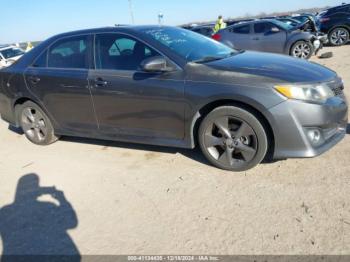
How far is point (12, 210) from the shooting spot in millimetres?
3703

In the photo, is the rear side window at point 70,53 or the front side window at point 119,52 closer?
the front side window at point 119,52

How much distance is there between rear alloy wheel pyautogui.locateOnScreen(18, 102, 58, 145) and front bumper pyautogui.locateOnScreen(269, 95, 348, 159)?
11.1ft

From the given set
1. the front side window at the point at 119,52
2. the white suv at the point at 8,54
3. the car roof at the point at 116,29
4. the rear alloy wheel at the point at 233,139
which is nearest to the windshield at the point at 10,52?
the white suv at the point at 8,54

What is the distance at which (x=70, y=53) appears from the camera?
477cm

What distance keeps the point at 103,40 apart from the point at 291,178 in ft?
9.20

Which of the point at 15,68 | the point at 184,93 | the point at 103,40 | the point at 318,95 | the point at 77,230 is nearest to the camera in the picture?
the point at 77,230

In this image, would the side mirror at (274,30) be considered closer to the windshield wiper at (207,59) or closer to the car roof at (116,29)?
the car roof at (116,29)

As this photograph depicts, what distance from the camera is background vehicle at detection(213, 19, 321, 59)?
38.6ft

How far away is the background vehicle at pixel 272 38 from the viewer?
11.8 m

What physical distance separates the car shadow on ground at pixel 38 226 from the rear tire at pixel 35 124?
130 centimetres

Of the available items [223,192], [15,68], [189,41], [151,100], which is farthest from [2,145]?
[223,192]

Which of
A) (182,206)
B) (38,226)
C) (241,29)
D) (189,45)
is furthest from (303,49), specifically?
(38,226)

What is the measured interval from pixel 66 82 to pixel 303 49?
30.8 ft

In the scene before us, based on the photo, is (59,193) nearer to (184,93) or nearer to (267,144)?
(184,93)
